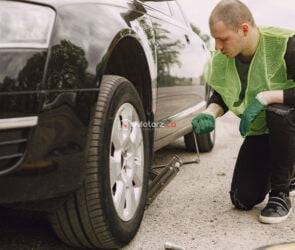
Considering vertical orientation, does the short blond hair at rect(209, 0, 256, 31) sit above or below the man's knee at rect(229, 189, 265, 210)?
above

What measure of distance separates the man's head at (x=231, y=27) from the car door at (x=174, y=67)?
1.39 ft

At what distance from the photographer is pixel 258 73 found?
2842 mm

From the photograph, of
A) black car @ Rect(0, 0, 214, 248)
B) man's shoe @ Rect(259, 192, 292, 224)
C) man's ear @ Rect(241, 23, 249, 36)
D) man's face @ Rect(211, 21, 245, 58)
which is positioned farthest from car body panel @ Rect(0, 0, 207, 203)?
man's shoe @ Rect(259, 192, 292, 224)

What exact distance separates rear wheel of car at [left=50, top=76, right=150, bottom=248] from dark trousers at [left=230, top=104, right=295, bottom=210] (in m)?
0.67

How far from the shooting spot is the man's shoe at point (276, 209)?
9.27ft

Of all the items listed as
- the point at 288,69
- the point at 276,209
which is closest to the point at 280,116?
the point at 288,69

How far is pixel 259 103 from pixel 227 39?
358 millimetres

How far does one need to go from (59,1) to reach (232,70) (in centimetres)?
123

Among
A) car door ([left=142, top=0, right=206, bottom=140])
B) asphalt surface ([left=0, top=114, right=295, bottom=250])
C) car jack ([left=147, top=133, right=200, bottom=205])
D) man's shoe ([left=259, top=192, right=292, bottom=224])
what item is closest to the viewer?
asphalt surface ([left=0, top=114, right=295, bottom=250])

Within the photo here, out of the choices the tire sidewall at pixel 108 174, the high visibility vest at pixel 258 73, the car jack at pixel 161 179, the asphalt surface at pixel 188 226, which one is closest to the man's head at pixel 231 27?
the high visibility vest at pixel 258 73

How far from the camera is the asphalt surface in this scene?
8.30 feet

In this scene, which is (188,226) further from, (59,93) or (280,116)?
(59,93)

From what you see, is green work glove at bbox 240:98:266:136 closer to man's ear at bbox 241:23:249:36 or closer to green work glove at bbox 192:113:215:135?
green work glove at bbox 192:113:215:135

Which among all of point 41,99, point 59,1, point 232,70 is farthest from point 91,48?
point 232,70
